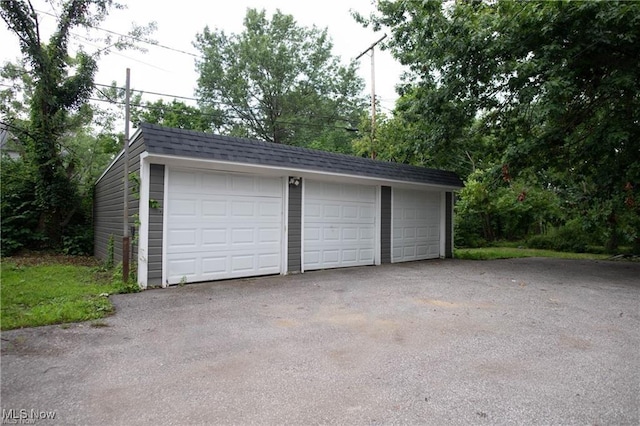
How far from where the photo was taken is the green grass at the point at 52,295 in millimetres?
3957

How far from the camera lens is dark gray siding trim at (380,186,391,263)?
9.05 metres

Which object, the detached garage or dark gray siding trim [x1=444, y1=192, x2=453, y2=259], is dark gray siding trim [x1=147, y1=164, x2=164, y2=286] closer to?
the detached garage

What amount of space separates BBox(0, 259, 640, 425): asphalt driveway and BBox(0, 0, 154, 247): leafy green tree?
7720mm

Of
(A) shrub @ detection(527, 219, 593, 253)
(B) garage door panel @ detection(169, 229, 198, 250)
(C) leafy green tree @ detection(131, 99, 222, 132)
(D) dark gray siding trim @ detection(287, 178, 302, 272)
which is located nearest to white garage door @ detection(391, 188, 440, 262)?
(D) dark gray siding trim @ detection(287, 178, 302, 272)

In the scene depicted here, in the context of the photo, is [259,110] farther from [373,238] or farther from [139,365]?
[139,365]

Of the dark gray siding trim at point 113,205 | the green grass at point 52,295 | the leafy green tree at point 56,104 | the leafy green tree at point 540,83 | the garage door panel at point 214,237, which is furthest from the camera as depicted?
the leafy green tree at point 56,104

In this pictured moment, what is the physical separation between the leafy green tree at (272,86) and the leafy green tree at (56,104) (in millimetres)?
10937

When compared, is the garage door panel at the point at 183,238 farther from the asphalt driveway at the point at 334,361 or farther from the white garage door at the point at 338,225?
the white garage door at the point at 338,225

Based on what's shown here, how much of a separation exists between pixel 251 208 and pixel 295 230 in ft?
3.66

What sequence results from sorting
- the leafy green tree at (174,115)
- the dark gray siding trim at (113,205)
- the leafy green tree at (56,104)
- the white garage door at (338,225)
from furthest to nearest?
the leafy green tree at (174,115)
the leafy green tree at (56,104)
the white garage door at (338,225)
the dark gray siding trim at (113,205)

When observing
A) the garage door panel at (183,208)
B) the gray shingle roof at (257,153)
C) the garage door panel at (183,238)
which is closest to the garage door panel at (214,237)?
the garage door panel at (183,238)

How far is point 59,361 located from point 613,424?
4.02 metres

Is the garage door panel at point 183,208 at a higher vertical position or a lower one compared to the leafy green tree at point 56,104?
lower

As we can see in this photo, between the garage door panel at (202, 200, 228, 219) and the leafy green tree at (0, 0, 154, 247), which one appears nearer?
the garage door panel at (202, 200, 228, 219)
